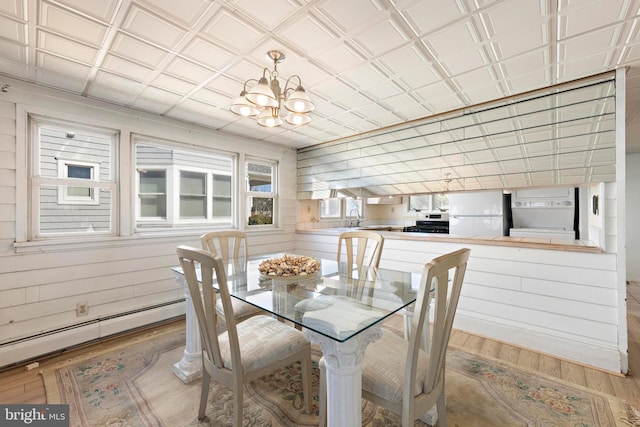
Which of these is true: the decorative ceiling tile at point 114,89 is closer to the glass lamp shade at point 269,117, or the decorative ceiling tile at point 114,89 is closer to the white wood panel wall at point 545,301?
the glass lamp shade at point 269,117

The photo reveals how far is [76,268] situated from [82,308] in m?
0.38

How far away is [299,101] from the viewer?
1.66 meters

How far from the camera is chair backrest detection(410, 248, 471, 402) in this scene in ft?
3.57

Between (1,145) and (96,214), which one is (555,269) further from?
(1,145)

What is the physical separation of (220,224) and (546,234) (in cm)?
456

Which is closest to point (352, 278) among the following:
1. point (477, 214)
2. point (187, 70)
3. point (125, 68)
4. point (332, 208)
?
point (187, 70)

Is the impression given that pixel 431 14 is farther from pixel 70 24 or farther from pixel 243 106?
pixel 70 24

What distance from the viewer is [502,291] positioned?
8.71ft

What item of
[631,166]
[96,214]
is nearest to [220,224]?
[96,214]

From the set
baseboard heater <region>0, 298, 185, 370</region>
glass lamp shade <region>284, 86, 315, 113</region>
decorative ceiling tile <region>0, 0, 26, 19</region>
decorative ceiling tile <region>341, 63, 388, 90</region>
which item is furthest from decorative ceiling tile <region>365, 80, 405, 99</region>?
baseboard heater <region>0, 298, 185, 370</region>

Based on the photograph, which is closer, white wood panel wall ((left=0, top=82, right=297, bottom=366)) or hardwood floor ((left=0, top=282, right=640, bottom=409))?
hardwood floor ((left=0, top=282, right=640, bottom=409))

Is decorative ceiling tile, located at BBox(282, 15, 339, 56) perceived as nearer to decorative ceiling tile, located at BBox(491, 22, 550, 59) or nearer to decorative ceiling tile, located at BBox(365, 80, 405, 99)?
decorative ceiling tile, located at BBox(365, 80, 405, 99)

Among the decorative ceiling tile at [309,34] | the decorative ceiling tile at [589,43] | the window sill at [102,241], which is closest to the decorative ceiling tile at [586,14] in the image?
the decorative ceiling tile at [589,43]

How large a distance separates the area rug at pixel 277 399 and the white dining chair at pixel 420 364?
487 millimetres
